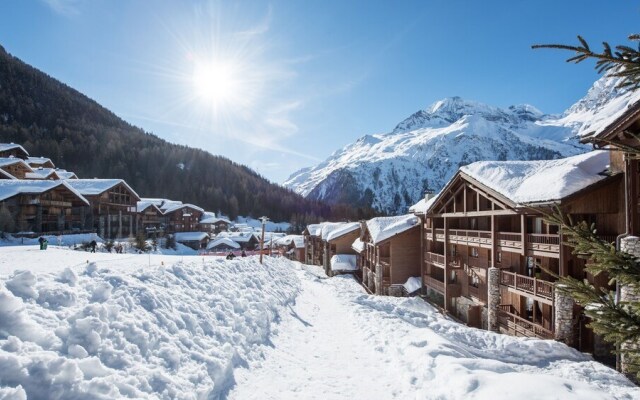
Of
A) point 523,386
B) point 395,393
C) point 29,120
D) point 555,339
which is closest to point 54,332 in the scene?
point 395,393

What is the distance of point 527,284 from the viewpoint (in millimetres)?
16375

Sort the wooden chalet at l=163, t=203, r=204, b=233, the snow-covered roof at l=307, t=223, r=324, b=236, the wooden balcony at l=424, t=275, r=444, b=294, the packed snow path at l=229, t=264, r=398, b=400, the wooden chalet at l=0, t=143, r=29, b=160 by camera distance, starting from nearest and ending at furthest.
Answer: the packed snow path at l=229, t=264, r=398, b=400 → the wooden balcony at l=424, t=275, r=444, b=294 → the wooden chalet at l=0, t=143, r=29, b=160 → the snow-covered roof at l=307, t=223, r=324, b=236 → the wooden chalet at l=163, t=203, r=204, b=233

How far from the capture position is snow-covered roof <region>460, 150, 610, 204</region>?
45.9ft

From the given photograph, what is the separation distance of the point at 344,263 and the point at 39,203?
114 ft

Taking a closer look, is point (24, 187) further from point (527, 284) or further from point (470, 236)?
point (527, 284)

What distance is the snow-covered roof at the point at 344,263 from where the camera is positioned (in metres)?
41.3

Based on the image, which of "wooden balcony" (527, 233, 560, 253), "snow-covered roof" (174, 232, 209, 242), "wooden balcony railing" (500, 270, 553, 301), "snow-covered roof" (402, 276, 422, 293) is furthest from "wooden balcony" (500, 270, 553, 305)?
"snow-covered roof" (174, 232, 209, 242)

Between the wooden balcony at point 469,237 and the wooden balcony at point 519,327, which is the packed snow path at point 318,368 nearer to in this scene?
the wooden balcony at point 519,327

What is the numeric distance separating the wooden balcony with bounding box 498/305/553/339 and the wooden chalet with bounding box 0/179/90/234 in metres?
43.5

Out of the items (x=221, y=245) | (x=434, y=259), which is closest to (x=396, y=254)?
(x=434, y=259)

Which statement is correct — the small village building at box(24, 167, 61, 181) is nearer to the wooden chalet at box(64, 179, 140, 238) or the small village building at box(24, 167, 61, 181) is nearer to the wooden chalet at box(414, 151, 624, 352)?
the wooden chalet at box(64, 179, 140, 238)

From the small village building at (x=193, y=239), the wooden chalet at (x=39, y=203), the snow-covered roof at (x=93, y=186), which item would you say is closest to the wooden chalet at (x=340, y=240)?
the small village building at (x=193, y=239)

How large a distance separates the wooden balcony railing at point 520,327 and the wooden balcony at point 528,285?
1394 mm

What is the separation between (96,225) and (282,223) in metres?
98.4
